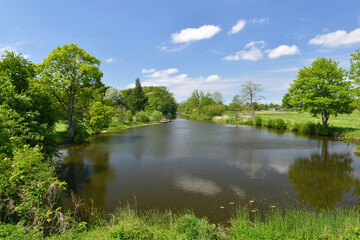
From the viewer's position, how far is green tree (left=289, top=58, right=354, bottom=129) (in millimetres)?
30438

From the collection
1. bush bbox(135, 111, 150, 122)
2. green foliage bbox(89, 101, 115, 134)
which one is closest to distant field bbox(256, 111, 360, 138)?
green foliage bbox(89, 101, 115, 134)

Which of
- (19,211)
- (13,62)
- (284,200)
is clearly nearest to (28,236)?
(19,211)

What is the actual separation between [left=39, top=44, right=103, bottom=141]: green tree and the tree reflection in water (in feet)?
82.5

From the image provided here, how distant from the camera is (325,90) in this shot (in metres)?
32.1

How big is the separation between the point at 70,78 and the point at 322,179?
2755cm

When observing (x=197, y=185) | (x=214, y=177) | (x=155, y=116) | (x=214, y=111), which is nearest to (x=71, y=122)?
(x=197, y=185)

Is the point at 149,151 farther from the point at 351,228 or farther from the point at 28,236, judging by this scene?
the point at 351,228

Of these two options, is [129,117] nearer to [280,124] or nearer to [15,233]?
[280,124]

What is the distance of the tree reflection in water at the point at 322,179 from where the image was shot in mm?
10414

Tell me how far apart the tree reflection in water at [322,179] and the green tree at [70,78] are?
25139 mm

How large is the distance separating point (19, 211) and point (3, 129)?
13.3ft

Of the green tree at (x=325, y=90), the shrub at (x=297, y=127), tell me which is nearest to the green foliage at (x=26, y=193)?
the green tree at (x=325, y=90)

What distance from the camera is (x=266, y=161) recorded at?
17938 millimetres

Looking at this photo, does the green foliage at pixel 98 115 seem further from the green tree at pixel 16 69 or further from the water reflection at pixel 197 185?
the water reflection at pixel 197 185
